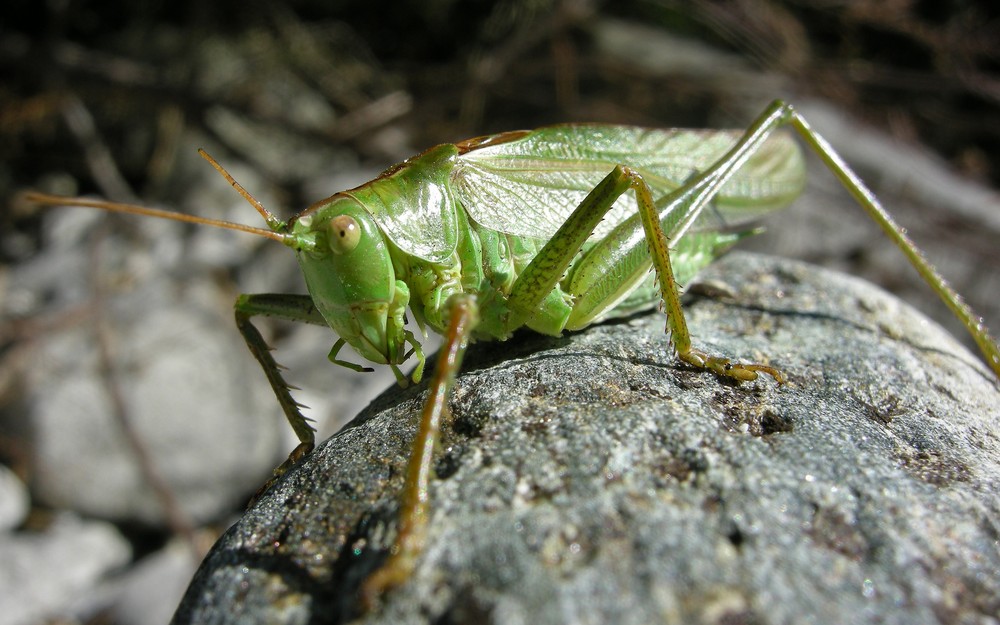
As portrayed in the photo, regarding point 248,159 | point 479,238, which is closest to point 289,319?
point 479,238

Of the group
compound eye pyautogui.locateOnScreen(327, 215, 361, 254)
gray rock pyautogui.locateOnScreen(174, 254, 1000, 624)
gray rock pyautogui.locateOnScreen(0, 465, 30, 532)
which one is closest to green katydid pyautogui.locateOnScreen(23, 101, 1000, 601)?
compound eye pyautogui.locateOnScreen(327, 215, 361, 254)

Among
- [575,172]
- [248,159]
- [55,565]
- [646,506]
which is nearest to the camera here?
[646,506]

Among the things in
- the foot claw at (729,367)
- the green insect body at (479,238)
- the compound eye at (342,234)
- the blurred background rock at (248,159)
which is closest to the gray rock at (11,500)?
the blurred background rock at (248,159)

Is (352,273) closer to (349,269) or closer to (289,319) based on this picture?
(349,269)

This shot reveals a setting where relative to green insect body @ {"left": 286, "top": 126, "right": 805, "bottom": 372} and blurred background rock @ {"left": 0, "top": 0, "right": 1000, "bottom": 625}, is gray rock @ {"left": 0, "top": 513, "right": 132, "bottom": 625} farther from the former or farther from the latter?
green insect body @ {"left": 286, "top": 126, "right": 805, "bottom": 372}

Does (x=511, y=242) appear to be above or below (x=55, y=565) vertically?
below

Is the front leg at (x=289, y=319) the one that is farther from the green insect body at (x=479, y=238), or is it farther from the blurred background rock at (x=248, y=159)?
the blurred background rock at (x=248, y=159)

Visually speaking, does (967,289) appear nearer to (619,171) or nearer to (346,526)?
(619,171)
